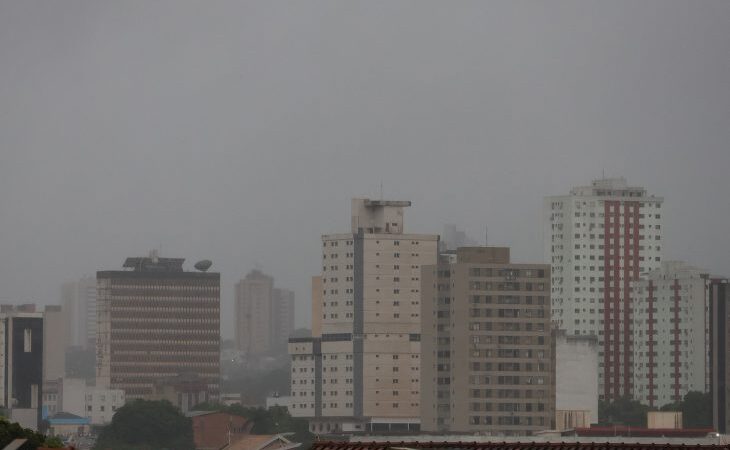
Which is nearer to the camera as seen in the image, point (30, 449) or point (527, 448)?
point (527, 448)

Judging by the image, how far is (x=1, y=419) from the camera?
93.4 metres

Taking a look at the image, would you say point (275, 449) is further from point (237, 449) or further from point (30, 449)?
point (30, 449)

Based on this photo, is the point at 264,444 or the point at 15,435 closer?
the point at 15,435

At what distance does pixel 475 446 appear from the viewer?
60.8 m

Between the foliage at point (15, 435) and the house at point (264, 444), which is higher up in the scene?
the foliage at point (15, 435)

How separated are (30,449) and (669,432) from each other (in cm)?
12583

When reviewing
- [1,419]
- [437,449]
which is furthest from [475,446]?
[1,419]

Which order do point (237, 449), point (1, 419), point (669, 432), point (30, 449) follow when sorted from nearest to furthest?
point (30, 449) < point (1, 419) < point (237, 449) < point (669, 432)

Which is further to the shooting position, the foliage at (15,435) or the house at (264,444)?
the house at (264,444)

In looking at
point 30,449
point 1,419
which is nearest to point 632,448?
point 30,449

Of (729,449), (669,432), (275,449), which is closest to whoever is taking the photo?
(729,449)

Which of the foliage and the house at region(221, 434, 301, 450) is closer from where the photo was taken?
the foliage

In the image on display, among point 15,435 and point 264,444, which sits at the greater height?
point 15,435

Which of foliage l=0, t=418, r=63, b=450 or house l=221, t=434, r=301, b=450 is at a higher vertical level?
foliage l=0, t=418, r=63, b=450
